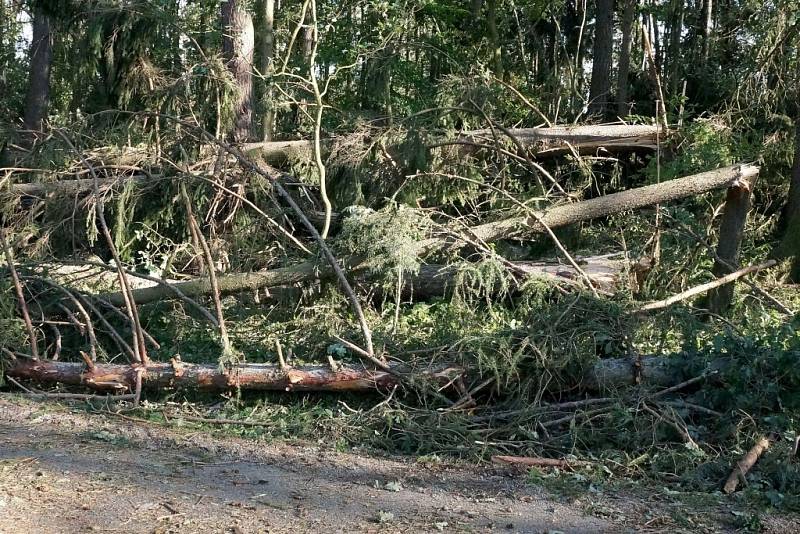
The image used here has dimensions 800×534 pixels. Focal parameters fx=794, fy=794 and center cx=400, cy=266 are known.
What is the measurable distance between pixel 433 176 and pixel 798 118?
549 cm

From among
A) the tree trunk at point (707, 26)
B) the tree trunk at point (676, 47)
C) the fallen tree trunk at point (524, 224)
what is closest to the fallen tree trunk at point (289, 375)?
the fallen tree trunk at point (524, 224)

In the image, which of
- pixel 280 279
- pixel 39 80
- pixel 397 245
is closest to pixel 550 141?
pixel 397 245

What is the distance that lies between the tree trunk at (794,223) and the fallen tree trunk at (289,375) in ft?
15.7

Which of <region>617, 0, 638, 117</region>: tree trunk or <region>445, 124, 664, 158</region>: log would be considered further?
<region>617, 0, 638, 117</region>: tree trunk

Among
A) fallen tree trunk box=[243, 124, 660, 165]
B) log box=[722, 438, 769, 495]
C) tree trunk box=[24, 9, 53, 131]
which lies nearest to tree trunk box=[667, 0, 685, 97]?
fallen tree trunk box=[243, 124, 660, 165]

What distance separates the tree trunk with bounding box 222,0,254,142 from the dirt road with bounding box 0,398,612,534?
18.7 ft

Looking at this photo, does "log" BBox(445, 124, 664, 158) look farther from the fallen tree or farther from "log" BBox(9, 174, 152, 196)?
"log" BBox(9, 174, 152, 196)

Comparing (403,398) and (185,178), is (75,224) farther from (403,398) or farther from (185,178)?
(403,398)

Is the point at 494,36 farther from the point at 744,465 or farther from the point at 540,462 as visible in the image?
the point at 744,465

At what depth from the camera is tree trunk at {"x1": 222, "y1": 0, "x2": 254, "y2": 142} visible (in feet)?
33.7

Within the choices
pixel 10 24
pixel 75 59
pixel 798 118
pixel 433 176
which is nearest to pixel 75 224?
pixel 75 59

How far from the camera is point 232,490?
168 inches

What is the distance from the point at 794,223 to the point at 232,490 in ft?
27.4

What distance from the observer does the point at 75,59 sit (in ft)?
33.3
